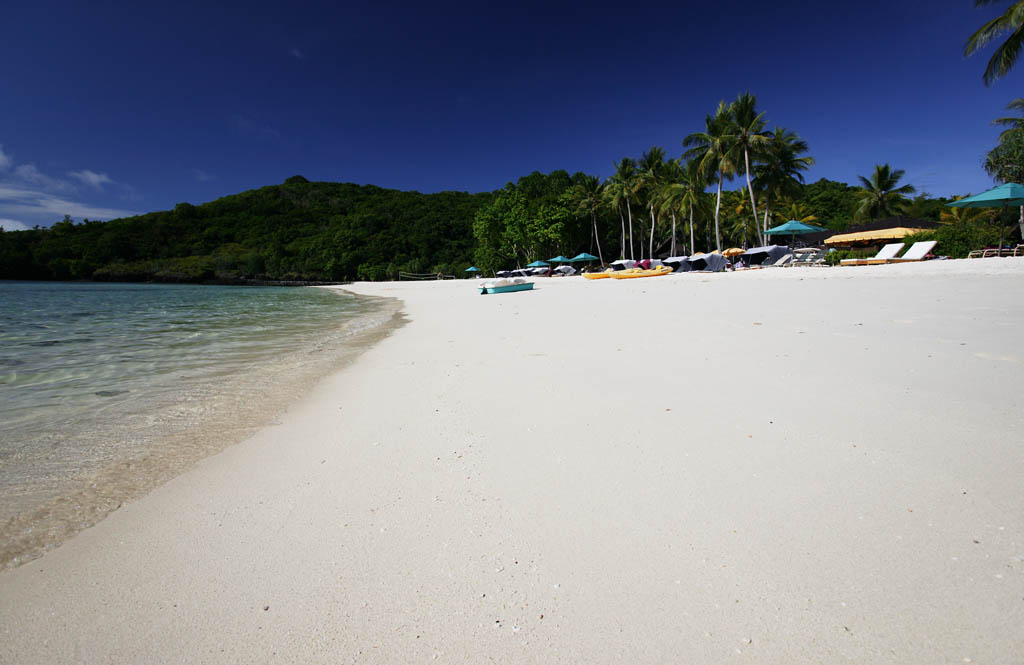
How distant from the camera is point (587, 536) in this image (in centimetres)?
158

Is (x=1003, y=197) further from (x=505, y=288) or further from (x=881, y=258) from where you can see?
(x=505, y=288)

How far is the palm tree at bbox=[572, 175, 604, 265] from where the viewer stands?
39875 mm

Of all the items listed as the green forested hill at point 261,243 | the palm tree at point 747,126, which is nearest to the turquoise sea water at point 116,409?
the palm tree at point 747,126

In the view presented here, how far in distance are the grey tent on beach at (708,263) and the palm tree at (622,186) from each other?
38.5ft

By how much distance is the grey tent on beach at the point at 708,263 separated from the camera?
24984mm

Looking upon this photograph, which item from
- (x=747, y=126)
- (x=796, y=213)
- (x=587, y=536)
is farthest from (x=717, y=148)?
(x=587, y=536)

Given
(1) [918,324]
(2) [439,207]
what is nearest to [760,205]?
(1) [918,324]

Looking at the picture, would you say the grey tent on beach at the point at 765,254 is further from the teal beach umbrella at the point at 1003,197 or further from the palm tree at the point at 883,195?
the palm tree at the point at 883,195

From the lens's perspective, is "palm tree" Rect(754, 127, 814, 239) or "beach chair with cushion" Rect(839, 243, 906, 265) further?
"palm tree" Rect(754, 127, 814, 239)

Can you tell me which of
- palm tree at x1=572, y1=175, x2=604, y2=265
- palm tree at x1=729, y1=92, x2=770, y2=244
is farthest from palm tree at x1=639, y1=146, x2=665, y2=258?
palm tree at x1=729, y1=92, x2=770, y2=244

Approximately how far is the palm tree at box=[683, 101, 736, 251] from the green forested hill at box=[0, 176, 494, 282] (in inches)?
1474

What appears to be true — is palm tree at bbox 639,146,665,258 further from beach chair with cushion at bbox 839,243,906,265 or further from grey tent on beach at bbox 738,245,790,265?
beach chair with cushion at bbox 839,243,906,265

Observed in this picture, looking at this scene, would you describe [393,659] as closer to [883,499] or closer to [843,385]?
[883,499]

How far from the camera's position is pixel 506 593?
51.9 inches
